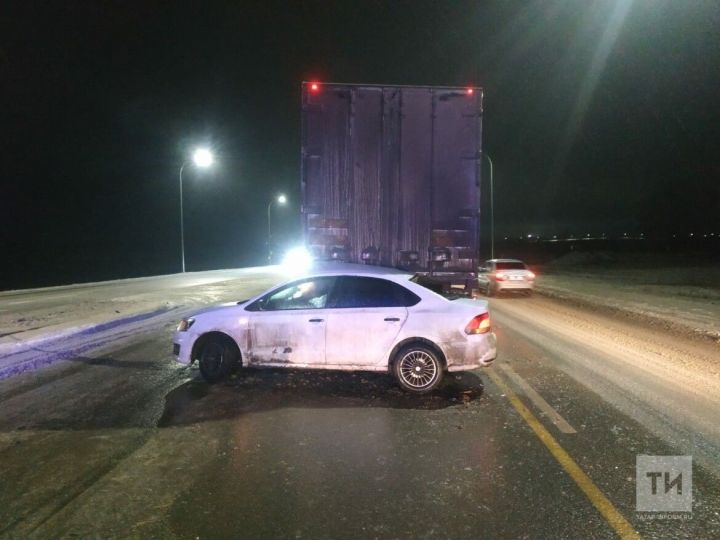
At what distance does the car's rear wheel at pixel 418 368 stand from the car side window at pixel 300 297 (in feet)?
4.21

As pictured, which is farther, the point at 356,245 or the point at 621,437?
the point at 356,245

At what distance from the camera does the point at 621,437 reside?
217 inches

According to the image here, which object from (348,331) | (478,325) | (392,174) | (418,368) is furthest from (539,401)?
(392,174)

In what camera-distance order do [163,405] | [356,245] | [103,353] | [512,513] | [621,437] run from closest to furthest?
[512,513] < [621,437] < [163,405] < [103,353] < [356,245]

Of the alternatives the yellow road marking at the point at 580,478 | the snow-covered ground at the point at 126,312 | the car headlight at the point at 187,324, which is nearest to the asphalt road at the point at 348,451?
the yellow road marking at the point at 580,478

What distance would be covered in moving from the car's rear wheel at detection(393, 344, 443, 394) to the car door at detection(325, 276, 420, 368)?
22 centimetres

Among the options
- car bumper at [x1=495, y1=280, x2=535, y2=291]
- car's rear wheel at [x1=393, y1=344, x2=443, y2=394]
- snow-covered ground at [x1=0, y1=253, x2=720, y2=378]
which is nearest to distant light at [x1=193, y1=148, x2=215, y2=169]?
snow-covered ground at [x1=0, y1=253, x2=720, y2=378]

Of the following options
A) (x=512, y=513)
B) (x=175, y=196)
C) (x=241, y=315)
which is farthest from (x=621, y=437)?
(x=175, y=196)

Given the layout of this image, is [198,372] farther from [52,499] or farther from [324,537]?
[324,537]

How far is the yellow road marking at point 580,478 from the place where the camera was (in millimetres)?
3846

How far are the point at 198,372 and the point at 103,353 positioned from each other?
2.66 meters

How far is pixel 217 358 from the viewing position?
7.76 metres

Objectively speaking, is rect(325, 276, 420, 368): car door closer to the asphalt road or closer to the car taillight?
the asphalt road

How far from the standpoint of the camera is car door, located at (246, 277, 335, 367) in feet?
24.6
